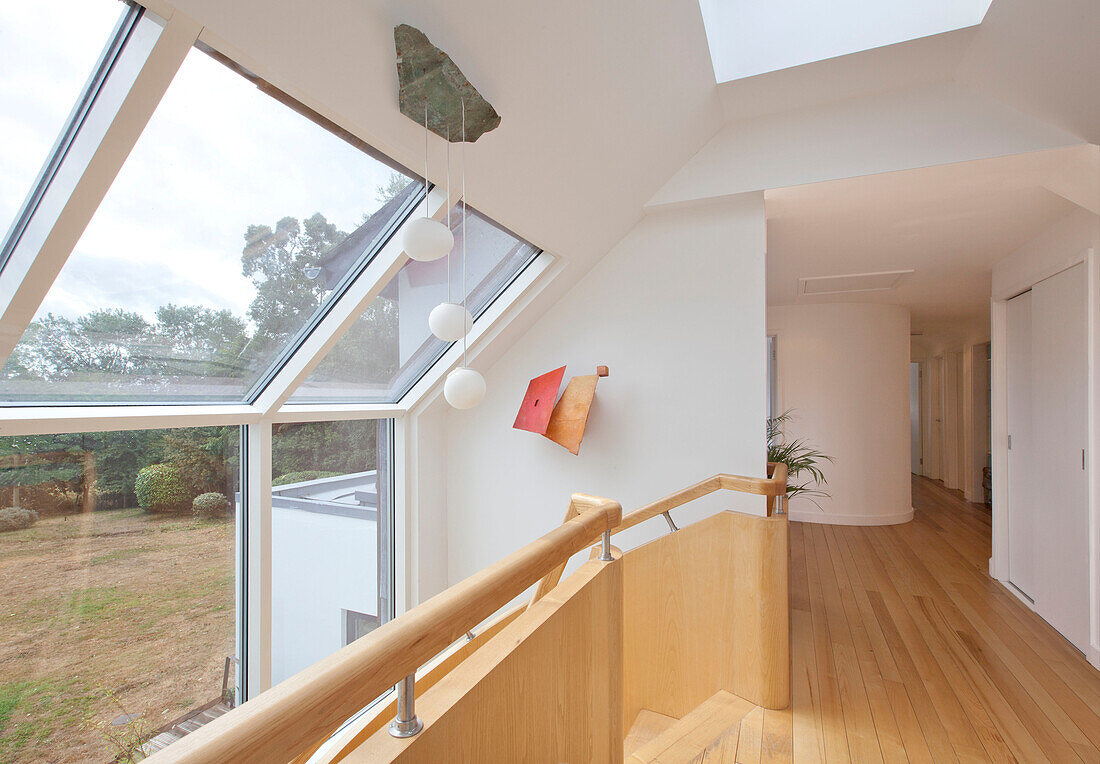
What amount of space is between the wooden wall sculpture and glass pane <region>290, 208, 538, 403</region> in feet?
1.71

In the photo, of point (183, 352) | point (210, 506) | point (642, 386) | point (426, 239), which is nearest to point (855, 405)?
point (642, 386)

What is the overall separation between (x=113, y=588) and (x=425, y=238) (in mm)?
1572

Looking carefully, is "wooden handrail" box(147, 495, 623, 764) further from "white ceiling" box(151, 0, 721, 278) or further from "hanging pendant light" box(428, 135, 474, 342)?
"white ceiling" box(151, 0, 721, 278)

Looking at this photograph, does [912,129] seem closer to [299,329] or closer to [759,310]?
[759,310]

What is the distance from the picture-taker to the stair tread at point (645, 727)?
2.01 meters

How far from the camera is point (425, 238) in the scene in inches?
57.7

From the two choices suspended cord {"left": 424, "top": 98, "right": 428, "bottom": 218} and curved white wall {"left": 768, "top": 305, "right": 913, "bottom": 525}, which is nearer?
suspended cord {"left": 424, "top": 98, "right": 428, "bottom": 218}

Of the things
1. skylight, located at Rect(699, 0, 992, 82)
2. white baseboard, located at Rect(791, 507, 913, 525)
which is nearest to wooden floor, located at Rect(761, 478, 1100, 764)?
white baseboard, located at Rect(791, 507, 913, 525)

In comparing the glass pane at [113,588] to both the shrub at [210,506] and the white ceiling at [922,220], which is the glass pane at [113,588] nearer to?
the shrub at [210,506]

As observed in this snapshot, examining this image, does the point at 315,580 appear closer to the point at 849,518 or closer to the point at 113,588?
the point at 113,588

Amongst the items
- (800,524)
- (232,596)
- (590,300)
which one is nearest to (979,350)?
(800,524)

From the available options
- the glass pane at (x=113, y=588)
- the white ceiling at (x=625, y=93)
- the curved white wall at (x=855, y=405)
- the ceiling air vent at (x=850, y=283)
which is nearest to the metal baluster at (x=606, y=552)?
the white ceiling at (x=625, y=93)

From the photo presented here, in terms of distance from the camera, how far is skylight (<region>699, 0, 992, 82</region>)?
75.9 inches

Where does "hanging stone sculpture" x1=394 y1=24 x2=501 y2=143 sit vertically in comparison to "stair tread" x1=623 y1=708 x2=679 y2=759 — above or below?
above
